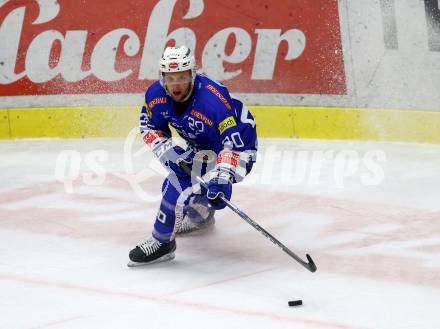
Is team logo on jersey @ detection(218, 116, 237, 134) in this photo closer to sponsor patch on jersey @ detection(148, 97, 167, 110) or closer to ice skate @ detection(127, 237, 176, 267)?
sponsor patch on jersey @ detection(148, 97, 167, 110)

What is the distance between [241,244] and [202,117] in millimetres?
788

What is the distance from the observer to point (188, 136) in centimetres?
489

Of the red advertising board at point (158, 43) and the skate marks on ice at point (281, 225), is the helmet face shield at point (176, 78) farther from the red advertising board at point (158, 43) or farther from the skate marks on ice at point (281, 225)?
the red advertising board at point (158, 43)

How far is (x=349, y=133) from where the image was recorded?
755cm

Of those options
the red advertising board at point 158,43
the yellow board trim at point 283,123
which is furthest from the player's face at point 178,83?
the red advertising board at point 158,43

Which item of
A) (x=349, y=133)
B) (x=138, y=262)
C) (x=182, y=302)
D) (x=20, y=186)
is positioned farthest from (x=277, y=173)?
(x=182, y=302)

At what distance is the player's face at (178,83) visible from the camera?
4555 mm

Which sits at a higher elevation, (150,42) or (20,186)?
(150,42)

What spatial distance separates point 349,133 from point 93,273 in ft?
11.4

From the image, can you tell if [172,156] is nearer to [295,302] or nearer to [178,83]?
[178,83]

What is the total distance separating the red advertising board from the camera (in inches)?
305

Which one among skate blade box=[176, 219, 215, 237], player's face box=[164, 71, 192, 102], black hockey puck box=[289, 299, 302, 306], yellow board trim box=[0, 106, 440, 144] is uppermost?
player's face box=[164, 71, 192, 102]

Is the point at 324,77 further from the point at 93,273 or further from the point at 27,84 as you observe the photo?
the point at 93,273

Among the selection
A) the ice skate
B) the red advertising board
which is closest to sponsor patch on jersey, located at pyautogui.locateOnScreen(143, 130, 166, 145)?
the ice skate
